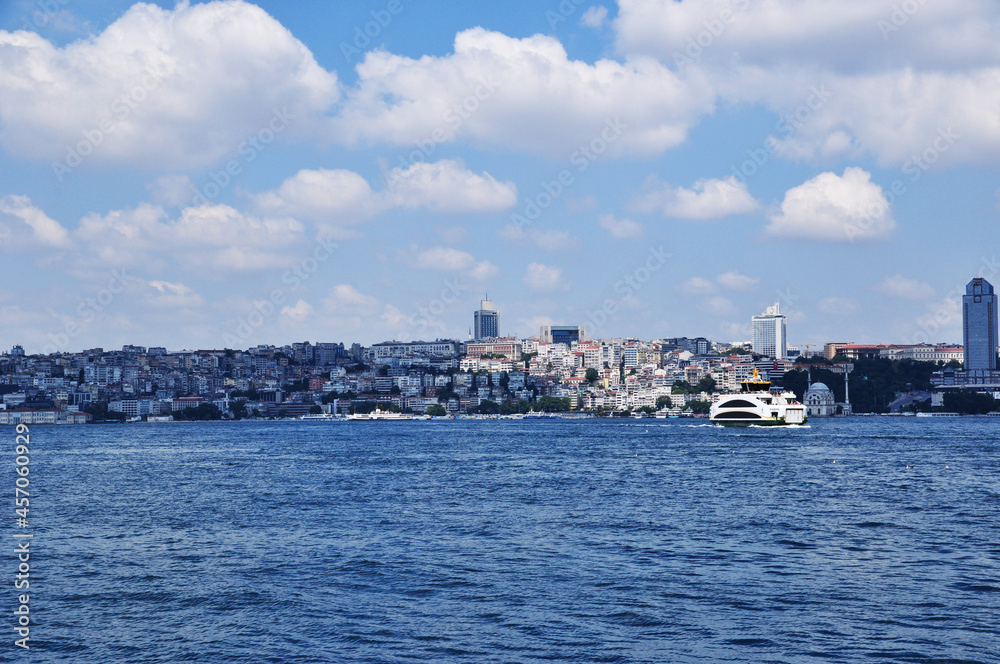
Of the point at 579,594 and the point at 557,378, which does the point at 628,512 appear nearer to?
the point at 579,594

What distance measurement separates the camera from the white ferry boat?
68750 millimetres

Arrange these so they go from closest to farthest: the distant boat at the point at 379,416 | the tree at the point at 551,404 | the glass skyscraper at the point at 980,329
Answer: the distant boat at the point at 379,416 → the tree at the point at 551,404 → the glass skyscraper at the point at 980,329

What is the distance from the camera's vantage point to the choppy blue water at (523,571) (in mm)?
11609

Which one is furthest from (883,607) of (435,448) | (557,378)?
(557,378)

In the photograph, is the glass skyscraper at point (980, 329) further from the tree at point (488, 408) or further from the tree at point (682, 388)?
the tree at point (488, 408)

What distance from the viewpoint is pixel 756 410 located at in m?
68.8

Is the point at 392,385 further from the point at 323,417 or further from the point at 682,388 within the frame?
the point at 682,388

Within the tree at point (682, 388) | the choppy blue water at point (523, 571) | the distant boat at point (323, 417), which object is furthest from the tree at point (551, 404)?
the choppy blue water at point (523, 571)

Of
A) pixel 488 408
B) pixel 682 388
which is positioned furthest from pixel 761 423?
pixel 488 408

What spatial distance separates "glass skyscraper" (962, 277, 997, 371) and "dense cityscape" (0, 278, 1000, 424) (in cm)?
17

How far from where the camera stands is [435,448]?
53.0 m

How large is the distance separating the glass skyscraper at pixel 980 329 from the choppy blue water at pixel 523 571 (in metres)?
162

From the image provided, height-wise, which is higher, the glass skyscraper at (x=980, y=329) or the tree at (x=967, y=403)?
the glass skyscraper at (x=980, y=329)

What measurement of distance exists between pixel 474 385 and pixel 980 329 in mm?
87733
